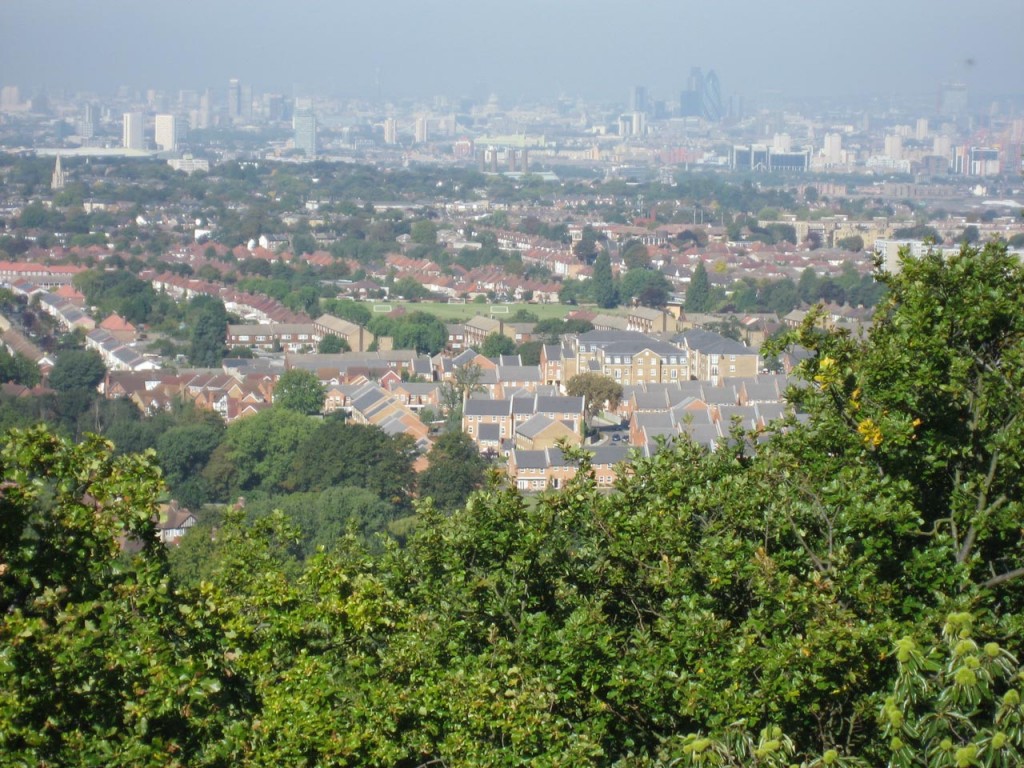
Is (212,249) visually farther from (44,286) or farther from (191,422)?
(191,422)

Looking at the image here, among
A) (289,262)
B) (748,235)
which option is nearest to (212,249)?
(289,262)

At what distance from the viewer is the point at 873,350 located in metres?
3.65

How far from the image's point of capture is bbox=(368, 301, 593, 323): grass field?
25078mm

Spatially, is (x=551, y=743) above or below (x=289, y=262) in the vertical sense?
above

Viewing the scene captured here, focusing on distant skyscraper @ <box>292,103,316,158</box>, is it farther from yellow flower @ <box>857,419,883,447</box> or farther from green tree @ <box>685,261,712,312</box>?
yellow flower @ <box>857,419,883,447</box>

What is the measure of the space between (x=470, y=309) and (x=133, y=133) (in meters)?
47.3

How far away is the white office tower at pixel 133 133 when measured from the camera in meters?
69.9

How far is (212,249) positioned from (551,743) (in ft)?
102

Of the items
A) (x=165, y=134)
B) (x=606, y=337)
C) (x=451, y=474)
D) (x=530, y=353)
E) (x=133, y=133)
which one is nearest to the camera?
(x=451, y=474)

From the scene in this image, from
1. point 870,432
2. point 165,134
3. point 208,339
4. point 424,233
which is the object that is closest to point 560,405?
point 208,339

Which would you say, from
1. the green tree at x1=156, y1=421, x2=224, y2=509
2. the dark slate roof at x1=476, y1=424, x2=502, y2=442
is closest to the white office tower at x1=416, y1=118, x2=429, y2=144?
the dark slate roof at x1=476, y1=424, x2=502, y2=442

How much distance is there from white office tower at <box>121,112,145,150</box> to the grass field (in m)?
45.6

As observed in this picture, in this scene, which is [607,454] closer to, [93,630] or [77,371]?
[77,371]

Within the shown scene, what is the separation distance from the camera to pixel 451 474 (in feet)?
40.5
